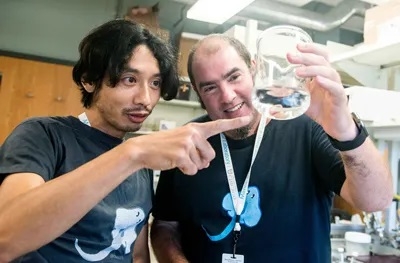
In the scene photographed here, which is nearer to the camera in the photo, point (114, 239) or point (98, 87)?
point (114, 239)

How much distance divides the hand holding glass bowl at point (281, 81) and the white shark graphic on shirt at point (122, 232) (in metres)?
0.51

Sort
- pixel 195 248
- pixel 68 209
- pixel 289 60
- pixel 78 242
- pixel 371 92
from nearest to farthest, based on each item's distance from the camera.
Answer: pixel 68 209 < pixel 289 60 < pixel 78 242 < pixel 195 248 < pixel 371 92

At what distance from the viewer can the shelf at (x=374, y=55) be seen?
2.15 meters

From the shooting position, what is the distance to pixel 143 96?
4.04 feet

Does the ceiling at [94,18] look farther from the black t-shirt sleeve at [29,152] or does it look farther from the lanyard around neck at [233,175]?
the black t-shirt sleeve at [29,152]

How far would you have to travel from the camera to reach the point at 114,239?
112 centimetres

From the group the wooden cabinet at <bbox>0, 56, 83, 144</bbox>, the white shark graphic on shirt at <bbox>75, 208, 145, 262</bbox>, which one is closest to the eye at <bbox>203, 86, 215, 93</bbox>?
the white shark graphic on shirt at <bbox>75, 208, 145, 262</bbox>

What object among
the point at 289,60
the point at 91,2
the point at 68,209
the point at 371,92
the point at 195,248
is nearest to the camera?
the point at 68,209

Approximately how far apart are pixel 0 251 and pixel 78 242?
269mm

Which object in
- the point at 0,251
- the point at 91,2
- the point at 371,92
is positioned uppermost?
the point at 91,2

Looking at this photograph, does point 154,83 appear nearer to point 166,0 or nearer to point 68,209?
point 68,209

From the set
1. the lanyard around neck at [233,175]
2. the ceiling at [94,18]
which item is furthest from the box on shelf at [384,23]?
the ceiling at [94,18]

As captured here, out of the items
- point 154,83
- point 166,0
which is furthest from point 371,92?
point 166,0

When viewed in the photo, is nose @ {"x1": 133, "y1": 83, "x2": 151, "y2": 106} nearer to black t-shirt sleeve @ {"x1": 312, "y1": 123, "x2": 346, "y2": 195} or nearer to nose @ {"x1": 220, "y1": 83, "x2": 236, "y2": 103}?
nose @ {"x1": 220, "y1": 83, "x2": 236, "y2": 103}
